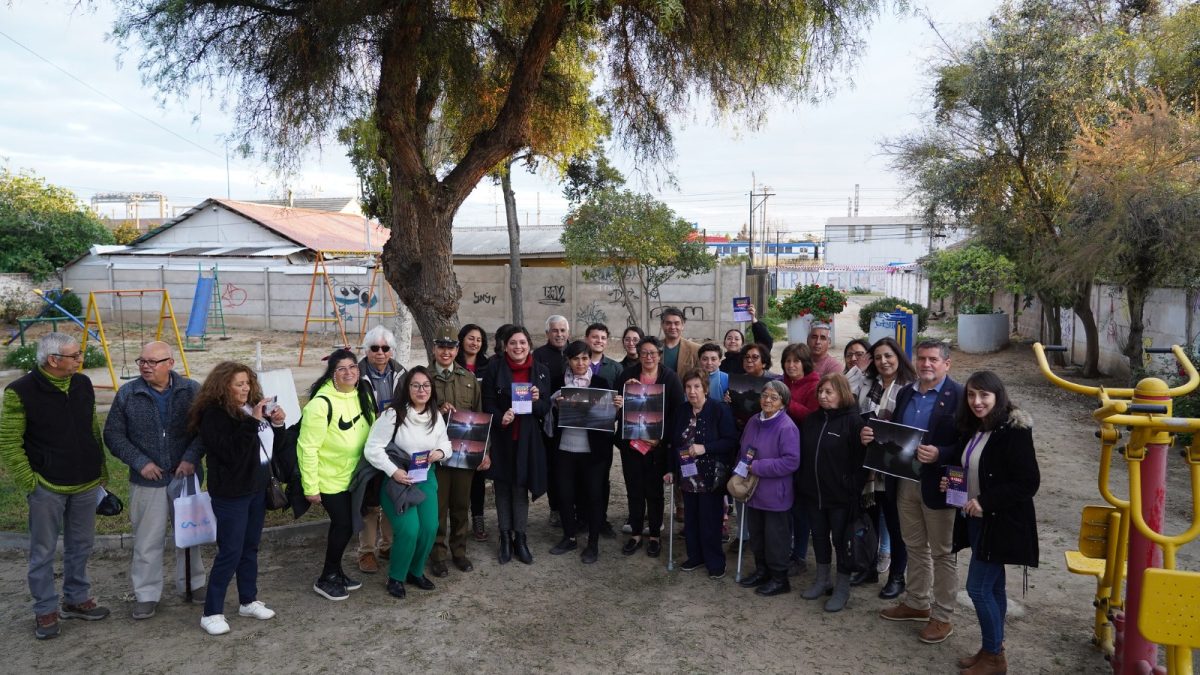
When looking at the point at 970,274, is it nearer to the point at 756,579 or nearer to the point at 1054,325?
the point at 1054,325

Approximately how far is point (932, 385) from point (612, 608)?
2570mm

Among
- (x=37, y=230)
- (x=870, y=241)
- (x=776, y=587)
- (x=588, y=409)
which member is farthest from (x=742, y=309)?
(x=870, y=241)

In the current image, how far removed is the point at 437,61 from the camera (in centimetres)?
868

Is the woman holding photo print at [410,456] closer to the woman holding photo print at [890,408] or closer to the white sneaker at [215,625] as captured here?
the white sneaker at [215,625]

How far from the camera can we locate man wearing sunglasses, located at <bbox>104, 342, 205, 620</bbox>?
5.05 meters

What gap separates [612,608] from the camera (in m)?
→ 5.46

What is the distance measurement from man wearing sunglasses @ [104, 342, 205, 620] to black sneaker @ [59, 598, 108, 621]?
0.22 metres

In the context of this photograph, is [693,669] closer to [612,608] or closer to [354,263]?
[612,608]

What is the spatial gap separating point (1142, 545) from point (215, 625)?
5194 millimetres

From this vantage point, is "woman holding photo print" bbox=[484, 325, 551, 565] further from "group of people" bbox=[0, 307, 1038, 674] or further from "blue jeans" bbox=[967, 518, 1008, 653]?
"blue jeans" bbox=[967, 518, 1008, 653]

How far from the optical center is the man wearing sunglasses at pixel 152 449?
16.6 ft

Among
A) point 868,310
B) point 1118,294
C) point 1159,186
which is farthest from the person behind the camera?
point 868,310

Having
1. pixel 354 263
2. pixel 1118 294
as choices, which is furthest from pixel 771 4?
pixel 354 263

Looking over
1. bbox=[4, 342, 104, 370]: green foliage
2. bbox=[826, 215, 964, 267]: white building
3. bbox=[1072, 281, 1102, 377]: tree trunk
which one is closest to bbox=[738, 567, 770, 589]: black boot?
bbox=[1072, 281, 1102, 377]: tree trunk
